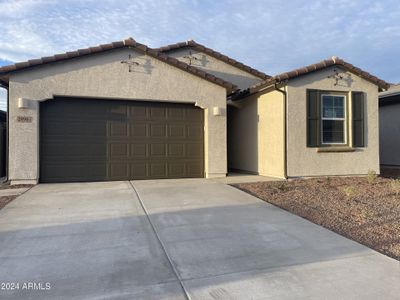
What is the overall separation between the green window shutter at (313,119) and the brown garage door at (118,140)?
363cm

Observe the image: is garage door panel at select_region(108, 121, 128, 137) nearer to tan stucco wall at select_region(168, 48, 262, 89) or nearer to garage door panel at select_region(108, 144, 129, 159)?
garage door panel at select_region(108, 144, 129, 159)

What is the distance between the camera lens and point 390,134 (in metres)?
14.5

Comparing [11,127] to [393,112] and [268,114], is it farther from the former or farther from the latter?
[393,112]

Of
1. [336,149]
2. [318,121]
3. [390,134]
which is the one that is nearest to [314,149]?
[336,149]

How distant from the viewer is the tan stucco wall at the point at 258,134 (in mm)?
10539

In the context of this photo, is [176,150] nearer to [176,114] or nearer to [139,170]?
[176,114]

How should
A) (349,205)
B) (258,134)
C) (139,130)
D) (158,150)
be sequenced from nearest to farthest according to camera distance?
(349,205) → (139,130) → (158,150) → (258,134)

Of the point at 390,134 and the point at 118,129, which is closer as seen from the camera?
the point at 118,129

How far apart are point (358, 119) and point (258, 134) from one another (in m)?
3.47

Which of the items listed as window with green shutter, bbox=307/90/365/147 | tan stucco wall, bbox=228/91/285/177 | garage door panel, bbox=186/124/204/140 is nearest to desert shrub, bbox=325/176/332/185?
window with green shutter, bbox=307/90/365/147

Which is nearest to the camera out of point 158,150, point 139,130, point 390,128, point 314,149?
point 139,130

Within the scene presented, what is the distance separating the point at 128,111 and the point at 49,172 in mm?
3068

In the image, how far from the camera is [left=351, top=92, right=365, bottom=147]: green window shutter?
10.8 m

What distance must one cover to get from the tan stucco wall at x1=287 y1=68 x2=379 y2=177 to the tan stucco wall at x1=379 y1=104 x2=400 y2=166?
3.95 m
